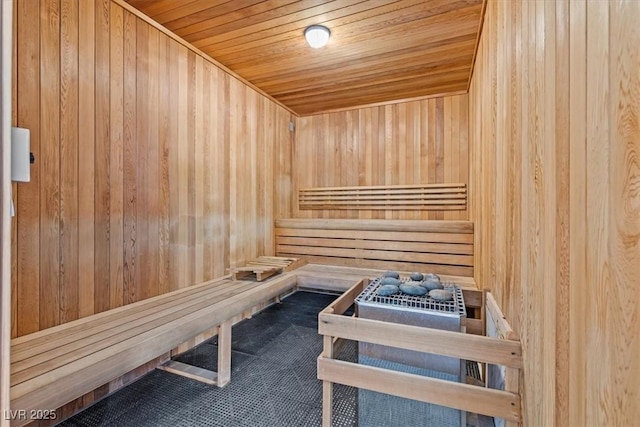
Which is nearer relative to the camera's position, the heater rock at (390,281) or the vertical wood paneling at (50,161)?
the vertical wood paneling at (50,161)

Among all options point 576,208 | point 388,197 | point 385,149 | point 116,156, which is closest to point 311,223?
point 388,197

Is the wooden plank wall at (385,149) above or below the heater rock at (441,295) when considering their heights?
→ above

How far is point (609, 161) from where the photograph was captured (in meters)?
0.52

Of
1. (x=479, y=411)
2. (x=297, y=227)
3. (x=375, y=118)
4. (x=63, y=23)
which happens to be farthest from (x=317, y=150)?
(x=479, y=411)

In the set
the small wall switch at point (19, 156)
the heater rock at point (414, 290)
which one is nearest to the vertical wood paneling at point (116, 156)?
the small wall switch at point (19, 156)

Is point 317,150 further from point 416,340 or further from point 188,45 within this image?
point 416,340

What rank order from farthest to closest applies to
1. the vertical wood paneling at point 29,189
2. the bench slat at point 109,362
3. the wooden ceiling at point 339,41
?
the wooden ceiling at point 339,41 < the vertical wood paneling at point 29,189 < the bench slat at point 109,362

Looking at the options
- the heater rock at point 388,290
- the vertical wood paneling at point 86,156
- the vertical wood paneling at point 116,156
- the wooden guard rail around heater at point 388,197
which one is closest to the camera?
the heater rock at point 388,290

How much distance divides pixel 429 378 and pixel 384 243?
1.94 m

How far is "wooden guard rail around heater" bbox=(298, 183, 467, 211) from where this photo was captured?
132 inches

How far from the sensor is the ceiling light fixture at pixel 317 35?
85.4 inches

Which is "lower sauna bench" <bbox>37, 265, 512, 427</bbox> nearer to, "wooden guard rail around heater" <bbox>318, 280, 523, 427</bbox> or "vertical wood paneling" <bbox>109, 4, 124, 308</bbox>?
"wooden guard rail around heater" <bbox>318, 280, 523, 427</bbox>

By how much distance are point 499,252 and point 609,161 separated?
43.4 inches

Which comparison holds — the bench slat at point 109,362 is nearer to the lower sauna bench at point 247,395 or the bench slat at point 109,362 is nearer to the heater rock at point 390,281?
the lower sauna bench at point 247,395
